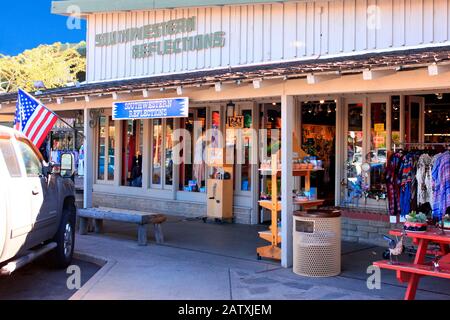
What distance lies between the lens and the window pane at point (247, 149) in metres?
13.1

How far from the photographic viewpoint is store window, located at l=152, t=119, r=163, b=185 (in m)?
15.0

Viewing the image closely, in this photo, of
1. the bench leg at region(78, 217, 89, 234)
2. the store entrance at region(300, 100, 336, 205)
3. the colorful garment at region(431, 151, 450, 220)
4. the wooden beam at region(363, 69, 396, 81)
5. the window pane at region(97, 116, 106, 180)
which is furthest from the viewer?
the window pane at region(97, 116, 106, 180)

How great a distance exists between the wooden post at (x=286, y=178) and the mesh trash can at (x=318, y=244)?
539mm

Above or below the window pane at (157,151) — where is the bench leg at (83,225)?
below

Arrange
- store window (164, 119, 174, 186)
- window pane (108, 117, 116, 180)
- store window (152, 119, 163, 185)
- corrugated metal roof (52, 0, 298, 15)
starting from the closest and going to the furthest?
1. corrugated metal roof (52, 0, 298, 15)
2. store window (164, 119, 174, 186)
3. store window (152, 119, 163, 185)
4. window pane (108, 117, 116, 180)

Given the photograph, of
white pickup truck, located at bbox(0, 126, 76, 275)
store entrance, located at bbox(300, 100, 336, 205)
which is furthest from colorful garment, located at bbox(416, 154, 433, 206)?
white pickup truck, located at bbox(0, 126, 76, 275)

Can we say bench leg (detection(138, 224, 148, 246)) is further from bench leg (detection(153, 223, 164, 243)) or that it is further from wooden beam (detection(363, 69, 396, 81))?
wooden beam (detection(363, 69, 396, 81))

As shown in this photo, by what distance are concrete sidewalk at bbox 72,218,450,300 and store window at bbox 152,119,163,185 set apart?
430 centimetres

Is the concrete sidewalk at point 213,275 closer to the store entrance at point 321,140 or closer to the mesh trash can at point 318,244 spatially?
the mesh trash can at point 318,244

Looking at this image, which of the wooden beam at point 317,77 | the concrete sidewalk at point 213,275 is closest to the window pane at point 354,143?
the concrete sidewalk at point 213,275

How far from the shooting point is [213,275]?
7781mm

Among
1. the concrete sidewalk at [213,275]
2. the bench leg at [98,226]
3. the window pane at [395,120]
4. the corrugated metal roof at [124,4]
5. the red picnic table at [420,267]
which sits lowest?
the concrete sidewalk at [213,275]

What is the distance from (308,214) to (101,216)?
186 inches
